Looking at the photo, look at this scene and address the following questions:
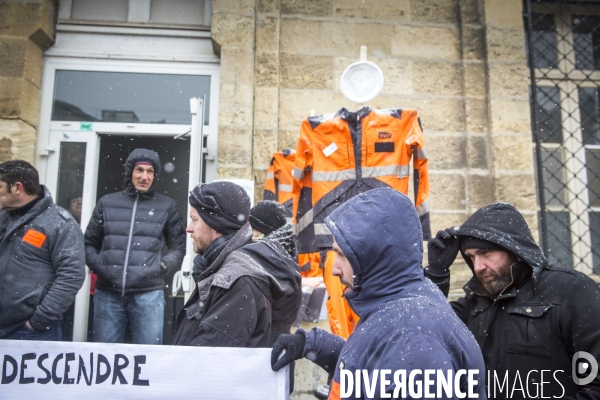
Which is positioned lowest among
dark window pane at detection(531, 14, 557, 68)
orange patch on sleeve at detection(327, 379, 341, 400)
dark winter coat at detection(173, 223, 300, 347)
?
orange patch on sleeve at detection(327, 379, 341, 400)

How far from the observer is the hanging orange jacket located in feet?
11.2

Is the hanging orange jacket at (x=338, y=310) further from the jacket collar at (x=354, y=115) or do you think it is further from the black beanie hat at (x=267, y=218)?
the jacket collar at (x=354, y=115)

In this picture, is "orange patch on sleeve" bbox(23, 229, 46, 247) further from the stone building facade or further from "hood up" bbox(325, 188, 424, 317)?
"hood up" bbox(325, 188, 424, 317)

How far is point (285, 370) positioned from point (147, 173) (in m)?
2.58

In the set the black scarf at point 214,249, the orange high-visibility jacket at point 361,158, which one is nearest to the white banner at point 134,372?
the black scarf at point 214,249

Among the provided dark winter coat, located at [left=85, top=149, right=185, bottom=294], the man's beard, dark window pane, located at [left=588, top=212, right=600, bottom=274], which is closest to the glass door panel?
dark winter coat, located at [left=85, top=149, right=185, bottom=294]

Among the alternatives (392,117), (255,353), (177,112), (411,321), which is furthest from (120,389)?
(177,112)

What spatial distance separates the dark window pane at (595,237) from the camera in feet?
16.3

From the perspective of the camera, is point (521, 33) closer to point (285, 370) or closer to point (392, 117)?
point (392, 117)

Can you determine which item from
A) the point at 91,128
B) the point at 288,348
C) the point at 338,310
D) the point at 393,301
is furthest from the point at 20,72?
the point at 393,301

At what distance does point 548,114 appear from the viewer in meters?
5.23

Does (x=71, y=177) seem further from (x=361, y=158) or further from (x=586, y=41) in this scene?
(x=586, y=41)

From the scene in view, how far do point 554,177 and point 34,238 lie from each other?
477 cm

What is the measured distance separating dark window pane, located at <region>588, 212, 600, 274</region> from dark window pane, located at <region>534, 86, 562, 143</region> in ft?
2.85
